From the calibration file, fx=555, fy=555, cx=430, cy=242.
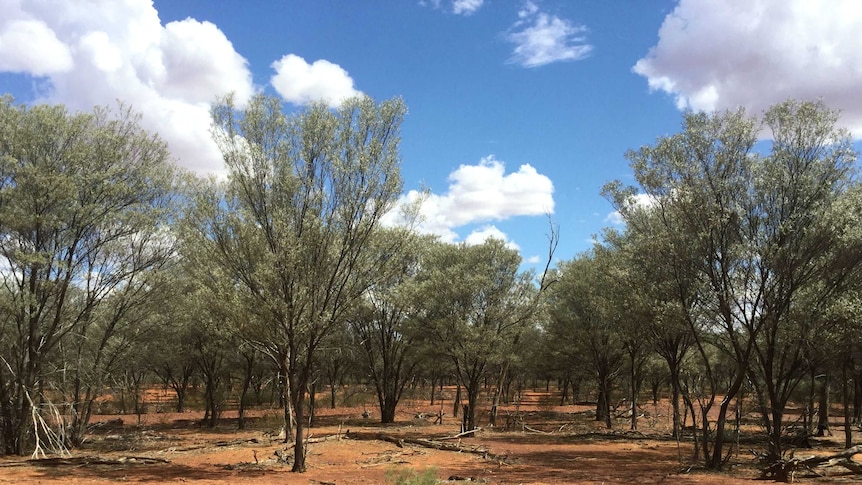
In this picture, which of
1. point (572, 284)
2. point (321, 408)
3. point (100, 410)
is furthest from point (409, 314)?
point (100, 410)

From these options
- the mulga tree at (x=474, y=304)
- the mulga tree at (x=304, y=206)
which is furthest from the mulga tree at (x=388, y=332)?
the mulga tree at (x=304, y=206)

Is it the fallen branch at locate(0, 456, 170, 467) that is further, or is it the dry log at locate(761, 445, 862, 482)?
the fallen branch at locate(0, 456, 170, 467)

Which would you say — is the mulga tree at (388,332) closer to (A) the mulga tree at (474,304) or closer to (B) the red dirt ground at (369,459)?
(A) the mulga tree at (474,304)

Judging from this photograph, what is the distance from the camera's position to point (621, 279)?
64.3ft

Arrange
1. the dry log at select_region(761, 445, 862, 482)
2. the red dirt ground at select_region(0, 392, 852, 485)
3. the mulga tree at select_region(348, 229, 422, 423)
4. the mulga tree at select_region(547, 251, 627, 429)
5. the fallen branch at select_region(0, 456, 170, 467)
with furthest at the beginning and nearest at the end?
the mulga tree at select_region(348, 229, 422, 423), the mulga tree at select_region(547, 251, 627, 429), the fallen branch at select_region(0, 456, 170, 467), the red dirt ground at select_region(0, 392, 852, 485), the dry log at select_region(761, 445, 862, 482)

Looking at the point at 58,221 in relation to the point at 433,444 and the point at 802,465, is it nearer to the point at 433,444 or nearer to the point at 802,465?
the point at 433,444

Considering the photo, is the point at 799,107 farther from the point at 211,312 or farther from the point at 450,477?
the point at 211,312

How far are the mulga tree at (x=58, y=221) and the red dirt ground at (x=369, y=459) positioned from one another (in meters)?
2.96

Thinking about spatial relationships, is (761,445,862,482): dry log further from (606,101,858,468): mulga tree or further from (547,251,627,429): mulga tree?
(547,251,627,429): mulga tree

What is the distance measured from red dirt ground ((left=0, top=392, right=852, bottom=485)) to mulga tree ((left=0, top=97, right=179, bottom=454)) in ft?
9.72

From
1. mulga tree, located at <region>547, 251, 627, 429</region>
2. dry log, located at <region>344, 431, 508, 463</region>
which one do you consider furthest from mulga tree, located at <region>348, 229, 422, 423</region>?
mulga tree, located at <region>547, 251, 627, 429</region>

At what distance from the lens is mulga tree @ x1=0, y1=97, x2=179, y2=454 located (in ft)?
60.2

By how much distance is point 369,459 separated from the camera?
2131cm

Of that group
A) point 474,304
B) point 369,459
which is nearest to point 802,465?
point 369,459
